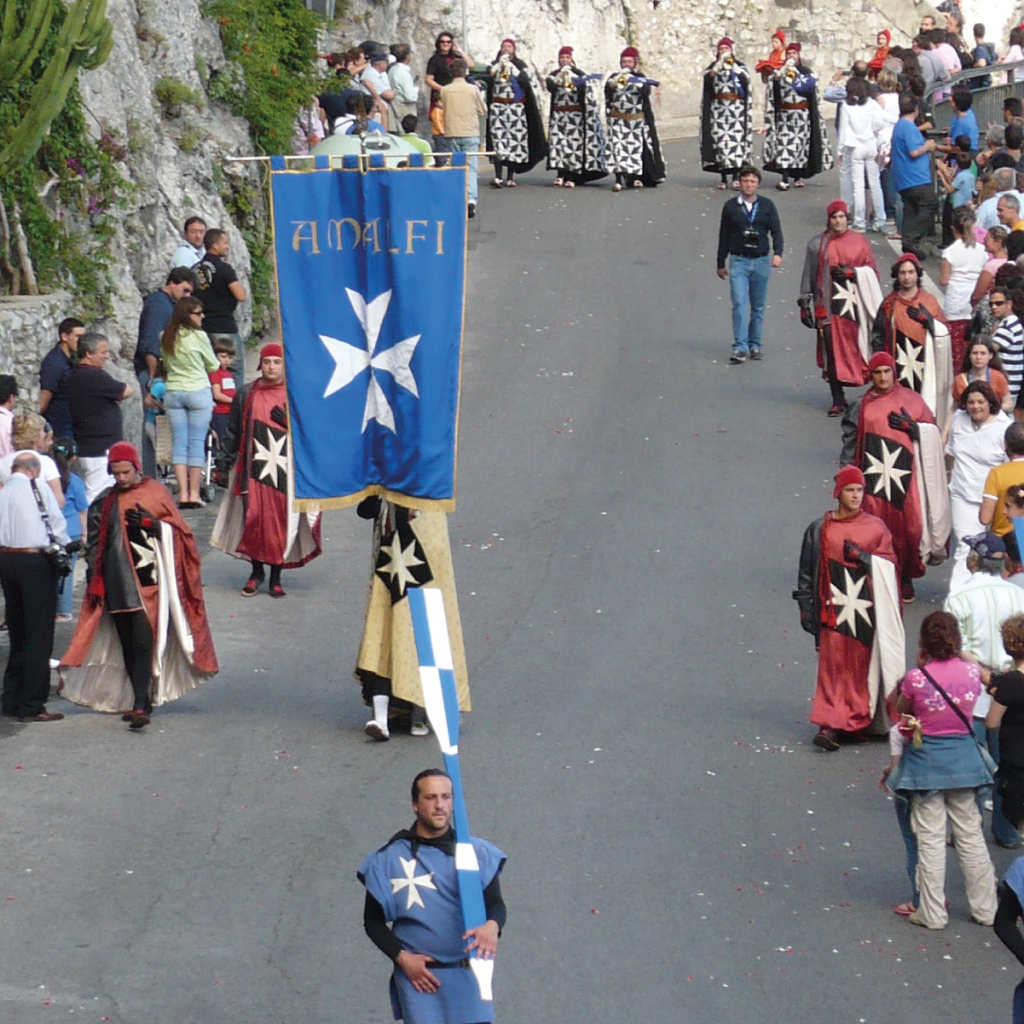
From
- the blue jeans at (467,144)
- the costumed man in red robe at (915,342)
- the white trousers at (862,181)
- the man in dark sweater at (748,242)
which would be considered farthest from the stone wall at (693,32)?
the costumed man in red robe at (915,342)

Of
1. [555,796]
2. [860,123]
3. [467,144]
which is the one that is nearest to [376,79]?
[467,144]

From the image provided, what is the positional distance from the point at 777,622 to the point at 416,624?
7.05 metres

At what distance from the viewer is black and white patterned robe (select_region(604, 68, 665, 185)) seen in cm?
2861

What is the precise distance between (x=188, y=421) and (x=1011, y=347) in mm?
6746

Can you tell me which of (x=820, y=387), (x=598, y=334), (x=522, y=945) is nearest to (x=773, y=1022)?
(x=522, y=945)

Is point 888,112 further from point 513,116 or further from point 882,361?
→ point 882,361

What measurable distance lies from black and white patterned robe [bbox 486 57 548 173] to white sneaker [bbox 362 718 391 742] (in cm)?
1901

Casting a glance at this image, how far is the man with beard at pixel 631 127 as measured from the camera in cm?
2862

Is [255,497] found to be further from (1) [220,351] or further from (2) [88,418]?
(1) [220,351]

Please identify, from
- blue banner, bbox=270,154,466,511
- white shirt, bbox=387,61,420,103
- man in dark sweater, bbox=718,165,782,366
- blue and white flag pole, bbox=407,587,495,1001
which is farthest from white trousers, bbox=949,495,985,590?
white shirt, bbox=387,61,420,103

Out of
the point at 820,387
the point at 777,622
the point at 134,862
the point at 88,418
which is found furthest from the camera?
the point at 820,387

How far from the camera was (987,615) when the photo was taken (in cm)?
1017

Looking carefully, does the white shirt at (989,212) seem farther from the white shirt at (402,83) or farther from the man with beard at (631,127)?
the white shirt at (402,83)

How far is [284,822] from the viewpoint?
10.1m
